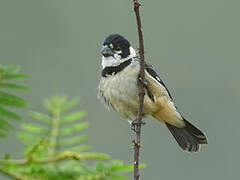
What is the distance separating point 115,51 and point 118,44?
8 cm

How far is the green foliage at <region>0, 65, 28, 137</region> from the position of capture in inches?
51.9

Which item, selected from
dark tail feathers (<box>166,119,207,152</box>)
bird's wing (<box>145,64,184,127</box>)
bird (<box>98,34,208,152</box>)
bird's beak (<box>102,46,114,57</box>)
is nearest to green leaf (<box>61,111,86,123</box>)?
bird (<box>98,34,208,152</box>)

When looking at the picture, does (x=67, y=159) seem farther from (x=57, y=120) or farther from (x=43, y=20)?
(x=43, y=20)

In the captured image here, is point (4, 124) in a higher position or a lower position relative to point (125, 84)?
lower

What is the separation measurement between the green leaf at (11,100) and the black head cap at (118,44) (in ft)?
10.5

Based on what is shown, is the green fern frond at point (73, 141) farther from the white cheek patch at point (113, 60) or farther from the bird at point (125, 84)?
the white cheek patch at point (113, 60)

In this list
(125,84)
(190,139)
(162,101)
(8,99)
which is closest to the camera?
(8,99)

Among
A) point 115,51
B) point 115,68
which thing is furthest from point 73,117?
point 115,51

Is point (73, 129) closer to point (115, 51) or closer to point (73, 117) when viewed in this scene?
point (73, 117)

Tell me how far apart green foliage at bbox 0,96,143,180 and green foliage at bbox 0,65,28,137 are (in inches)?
2.6

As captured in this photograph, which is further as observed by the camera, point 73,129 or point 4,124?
point 73,129

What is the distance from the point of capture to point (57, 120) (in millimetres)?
1511

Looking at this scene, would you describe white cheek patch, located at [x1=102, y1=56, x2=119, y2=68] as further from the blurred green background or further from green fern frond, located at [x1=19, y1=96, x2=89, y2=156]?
the blurred green background

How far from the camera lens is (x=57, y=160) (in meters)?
1.35
